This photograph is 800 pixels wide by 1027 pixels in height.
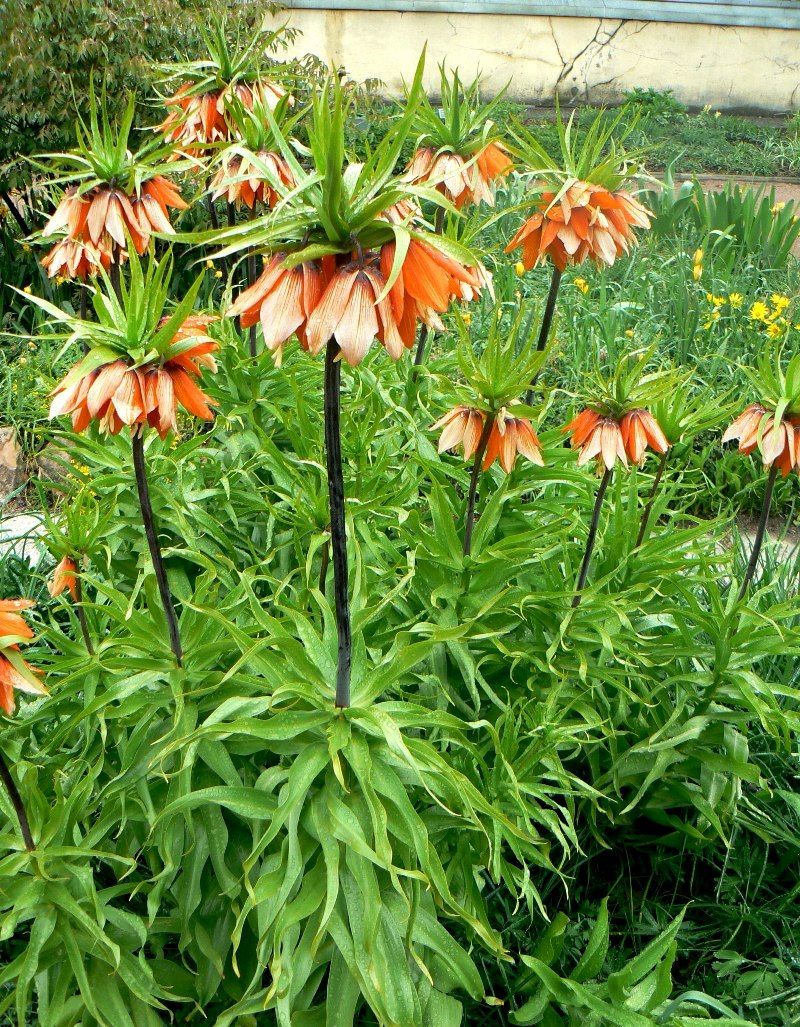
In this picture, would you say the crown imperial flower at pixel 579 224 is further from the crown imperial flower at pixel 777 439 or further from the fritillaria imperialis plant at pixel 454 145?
the crown imperial flower at pixel 777 439

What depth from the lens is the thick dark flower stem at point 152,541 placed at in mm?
1578

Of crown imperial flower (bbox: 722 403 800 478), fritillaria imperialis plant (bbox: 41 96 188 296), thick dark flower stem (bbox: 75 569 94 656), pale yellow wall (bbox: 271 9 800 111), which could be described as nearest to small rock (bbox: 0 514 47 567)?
thick dark flower stem (bbox: 75 569 94 656)

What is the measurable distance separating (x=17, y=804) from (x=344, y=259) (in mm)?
999

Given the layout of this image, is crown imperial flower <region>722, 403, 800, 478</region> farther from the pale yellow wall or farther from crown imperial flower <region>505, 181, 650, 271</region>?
the pale yellow wall

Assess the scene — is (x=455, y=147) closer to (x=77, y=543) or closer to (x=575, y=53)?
(x=77, y=543)

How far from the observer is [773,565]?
279cm

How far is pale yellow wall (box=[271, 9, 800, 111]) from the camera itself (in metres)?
10.1

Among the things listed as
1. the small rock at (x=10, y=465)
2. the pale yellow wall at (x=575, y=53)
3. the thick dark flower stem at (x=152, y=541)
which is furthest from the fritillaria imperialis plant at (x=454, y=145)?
the pale yellow wall at (x=575, y=53)

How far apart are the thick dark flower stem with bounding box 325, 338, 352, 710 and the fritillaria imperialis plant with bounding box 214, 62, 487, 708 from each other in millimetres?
29

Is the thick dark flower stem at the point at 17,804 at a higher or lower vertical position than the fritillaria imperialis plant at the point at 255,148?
lower

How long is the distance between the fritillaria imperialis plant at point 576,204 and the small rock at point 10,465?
2.42m

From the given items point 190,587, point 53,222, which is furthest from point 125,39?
point 190,587

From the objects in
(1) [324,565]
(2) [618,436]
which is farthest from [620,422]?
(1) [324,565]

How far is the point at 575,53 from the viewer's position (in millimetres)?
10531
